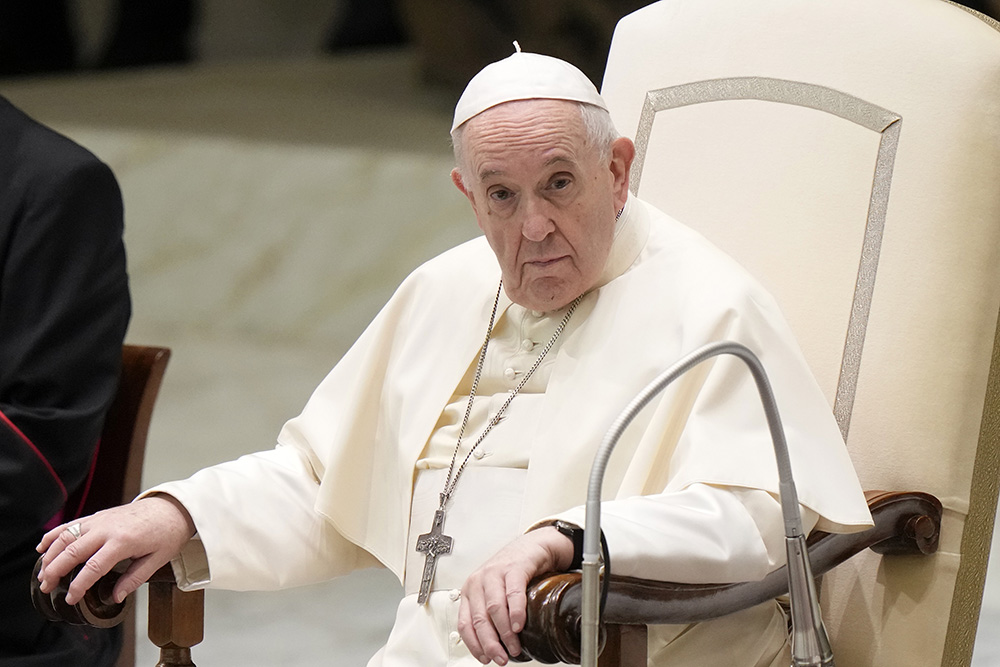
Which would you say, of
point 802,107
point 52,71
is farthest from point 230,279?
point 802,107

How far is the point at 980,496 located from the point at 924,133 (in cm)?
62

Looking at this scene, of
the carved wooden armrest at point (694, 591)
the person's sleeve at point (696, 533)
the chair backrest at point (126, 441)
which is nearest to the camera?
the carved wooden armrest at point (694, 591)

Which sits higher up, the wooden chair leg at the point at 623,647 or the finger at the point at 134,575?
the wooden chair leg at the point at 623,647

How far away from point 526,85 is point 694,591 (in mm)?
833

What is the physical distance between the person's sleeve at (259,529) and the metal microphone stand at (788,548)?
2.90 feet

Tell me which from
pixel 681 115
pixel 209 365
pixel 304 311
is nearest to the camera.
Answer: pixel 681 115

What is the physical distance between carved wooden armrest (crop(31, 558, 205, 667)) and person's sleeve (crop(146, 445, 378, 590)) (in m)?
0.03

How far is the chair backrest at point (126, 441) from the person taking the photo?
9.99 feet

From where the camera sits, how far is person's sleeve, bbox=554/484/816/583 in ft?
6.63

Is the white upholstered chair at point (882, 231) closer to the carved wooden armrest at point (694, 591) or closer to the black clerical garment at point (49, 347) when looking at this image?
the carved wooden armrest at point (694, 591)

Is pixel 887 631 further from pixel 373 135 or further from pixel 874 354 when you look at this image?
pixel 373 135

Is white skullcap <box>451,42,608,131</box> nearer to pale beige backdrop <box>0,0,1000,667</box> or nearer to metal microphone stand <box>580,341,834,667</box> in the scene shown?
metal microphone stand <box>580,341,834,667</box>

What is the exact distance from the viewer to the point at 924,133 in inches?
102

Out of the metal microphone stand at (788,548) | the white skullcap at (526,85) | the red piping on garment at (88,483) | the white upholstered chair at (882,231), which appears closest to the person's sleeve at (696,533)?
the metal microphone stand at (788,548)
